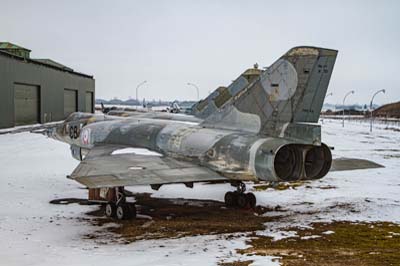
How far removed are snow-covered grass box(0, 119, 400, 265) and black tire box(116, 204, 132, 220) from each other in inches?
42.5

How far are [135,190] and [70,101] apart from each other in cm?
5097

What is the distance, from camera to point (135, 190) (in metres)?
16.3

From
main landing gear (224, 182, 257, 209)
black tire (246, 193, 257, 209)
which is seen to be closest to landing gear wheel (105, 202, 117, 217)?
main landing gear (224, 182, 257, 209)

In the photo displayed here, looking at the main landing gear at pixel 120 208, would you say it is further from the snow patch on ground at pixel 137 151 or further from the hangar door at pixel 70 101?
the hangar door at pixel 70 101

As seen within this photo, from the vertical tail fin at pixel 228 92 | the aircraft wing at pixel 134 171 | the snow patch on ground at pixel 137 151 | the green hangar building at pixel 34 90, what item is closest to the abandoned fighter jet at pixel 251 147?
the aircraft wing at pixel 134 171

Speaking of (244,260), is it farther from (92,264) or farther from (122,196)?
(122,196)

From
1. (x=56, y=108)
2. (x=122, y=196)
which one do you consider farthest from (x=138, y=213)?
(x=56, y=108)

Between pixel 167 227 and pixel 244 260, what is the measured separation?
129 inches

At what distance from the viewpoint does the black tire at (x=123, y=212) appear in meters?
12.0

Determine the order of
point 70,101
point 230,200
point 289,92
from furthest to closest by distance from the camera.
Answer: point 70,101 < point 230,200 < point 289,92

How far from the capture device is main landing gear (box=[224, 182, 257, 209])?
1356 centimetres

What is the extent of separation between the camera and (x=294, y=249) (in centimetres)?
923

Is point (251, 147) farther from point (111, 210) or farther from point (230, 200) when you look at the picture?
point (111, 210)

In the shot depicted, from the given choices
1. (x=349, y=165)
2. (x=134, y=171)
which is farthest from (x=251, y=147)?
(x=349, y=165)
